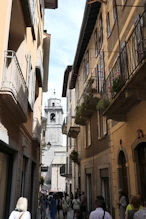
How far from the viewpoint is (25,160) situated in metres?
10.6

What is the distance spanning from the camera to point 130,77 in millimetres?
7887

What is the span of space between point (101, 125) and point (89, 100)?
64.0 inches

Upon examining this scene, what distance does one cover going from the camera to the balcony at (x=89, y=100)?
1361 cm

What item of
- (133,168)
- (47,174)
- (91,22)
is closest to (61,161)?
(47,174)

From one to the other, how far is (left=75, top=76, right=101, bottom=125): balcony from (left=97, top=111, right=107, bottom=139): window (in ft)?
2.74

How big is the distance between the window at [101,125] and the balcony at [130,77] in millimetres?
3562

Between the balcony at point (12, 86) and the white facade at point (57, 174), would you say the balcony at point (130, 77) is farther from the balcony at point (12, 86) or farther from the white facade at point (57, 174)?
the white facade at point (57, 174)

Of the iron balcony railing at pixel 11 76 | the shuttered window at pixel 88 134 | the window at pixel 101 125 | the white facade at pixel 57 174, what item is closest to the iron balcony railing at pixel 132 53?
the iron balcony railing at pixel 11 76

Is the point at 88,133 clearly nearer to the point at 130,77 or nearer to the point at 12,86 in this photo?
the point at 130,77

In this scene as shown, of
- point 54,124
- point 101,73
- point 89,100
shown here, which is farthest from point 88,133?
point 54,124

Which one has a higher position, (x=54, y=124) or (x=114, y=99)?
(x=54, y=124)

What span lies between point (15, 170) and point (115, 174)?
16.1 ft

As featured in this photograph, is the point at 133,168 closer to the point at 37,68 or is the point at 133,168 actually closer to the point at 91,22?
the point at 37,68

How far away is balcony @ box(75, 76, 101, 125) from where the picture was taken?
44.7 ft
